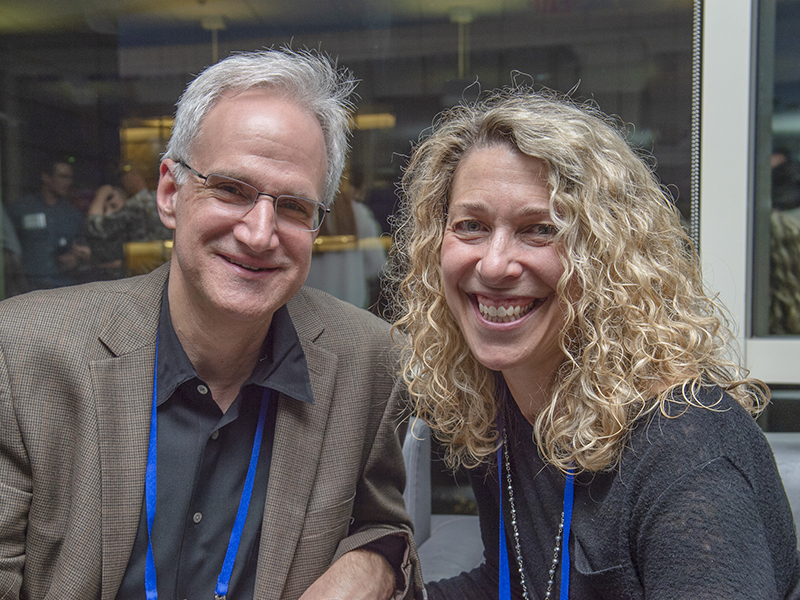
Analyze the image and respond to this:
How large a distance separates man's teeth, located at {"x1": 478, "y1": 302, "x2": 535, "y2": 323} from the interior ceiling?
165 cm

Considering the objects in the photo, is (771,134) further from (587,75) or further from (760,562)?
(760,562)

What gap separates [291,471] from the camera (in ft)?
4.49

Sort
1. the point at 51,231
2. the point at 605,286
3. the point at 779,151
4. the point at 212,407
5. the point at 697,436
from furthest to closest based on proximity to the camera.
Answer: the point at 51,231 → the point at 779,151 → the point at 212,407 → the point at 605,286 → the point at 697,436

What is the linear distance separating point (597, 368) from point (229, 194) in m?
0.86

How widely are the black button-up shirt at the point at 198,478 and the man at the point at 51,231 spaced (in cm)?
152

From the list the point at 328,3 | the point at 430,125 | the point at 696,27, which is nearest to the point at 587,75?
the point at 696,27

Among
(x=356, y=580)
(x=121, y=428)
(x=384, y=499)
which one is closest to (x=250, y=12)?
(x=121, y=428)

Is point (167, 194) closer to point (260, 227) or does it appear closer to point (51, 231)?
point (260, 227)

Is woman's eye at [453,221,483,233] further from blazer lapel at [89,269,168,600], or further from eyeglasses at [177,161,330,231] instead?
blazer lapel at [89,269,168,600]

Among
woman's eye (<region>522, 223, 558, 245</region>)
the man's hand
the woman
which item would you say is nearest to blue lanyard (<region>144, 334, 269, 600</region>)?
the man's hand

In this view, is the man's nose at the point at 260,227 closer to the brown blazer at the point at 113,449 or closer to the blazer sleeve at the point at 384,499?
the brown blazer at the point at 113,449

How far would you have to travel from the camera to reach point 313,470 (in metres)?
1.39

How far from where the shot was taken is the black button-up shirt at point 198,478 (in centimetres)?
129

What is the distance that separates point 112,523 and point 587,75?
7.08 ft
